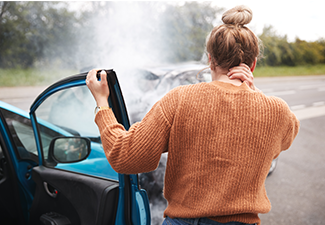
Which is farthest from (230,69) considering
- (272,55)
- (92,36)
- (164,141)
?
(272,55)

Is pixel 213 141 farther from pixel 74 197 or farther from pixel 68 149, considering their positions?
pixel 68 149

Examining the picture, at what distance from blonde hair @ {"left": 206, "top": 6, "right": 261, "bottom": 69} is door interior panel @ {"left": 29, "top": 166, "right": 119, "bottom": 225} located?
90 cm

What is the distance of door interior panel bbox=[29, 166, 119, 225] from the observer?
1.34 metres

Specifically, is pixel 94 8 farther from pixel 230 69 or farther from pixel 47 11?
pixel 230 69

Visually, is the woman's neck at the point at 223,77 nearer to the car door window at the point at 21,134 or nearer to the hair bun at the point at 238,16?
the hair bun at the point at 238,16

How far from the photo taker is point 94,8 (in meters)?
10.8

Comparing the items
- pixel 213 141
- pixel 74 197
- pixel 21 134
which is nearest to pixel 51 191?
pixel 74 197

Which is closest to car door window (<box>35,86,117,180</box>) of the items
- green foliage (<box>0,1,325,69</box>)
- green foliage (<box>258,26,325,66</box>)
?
green foliage (<box>0,1,325,69</box>)

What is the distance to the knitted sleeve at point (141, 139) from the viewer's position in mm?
934

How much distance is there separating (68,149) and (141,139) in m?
1.11

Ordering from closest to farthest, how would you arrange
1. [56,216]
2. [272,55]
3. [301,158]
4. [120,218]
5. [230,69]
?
[230,69] → [120,218] → [56,216] → [301,158] → [272,55]

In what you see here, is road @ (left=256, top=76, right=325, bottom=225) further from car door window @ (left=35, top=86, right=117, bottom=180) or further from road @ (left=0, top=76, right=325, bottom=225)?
car door window @ (left=35, top=86, right=117, bottom=180)

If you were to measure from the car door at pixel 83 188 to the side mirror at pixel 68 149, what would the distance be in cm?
3

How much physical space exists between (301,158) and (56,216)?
437cm
